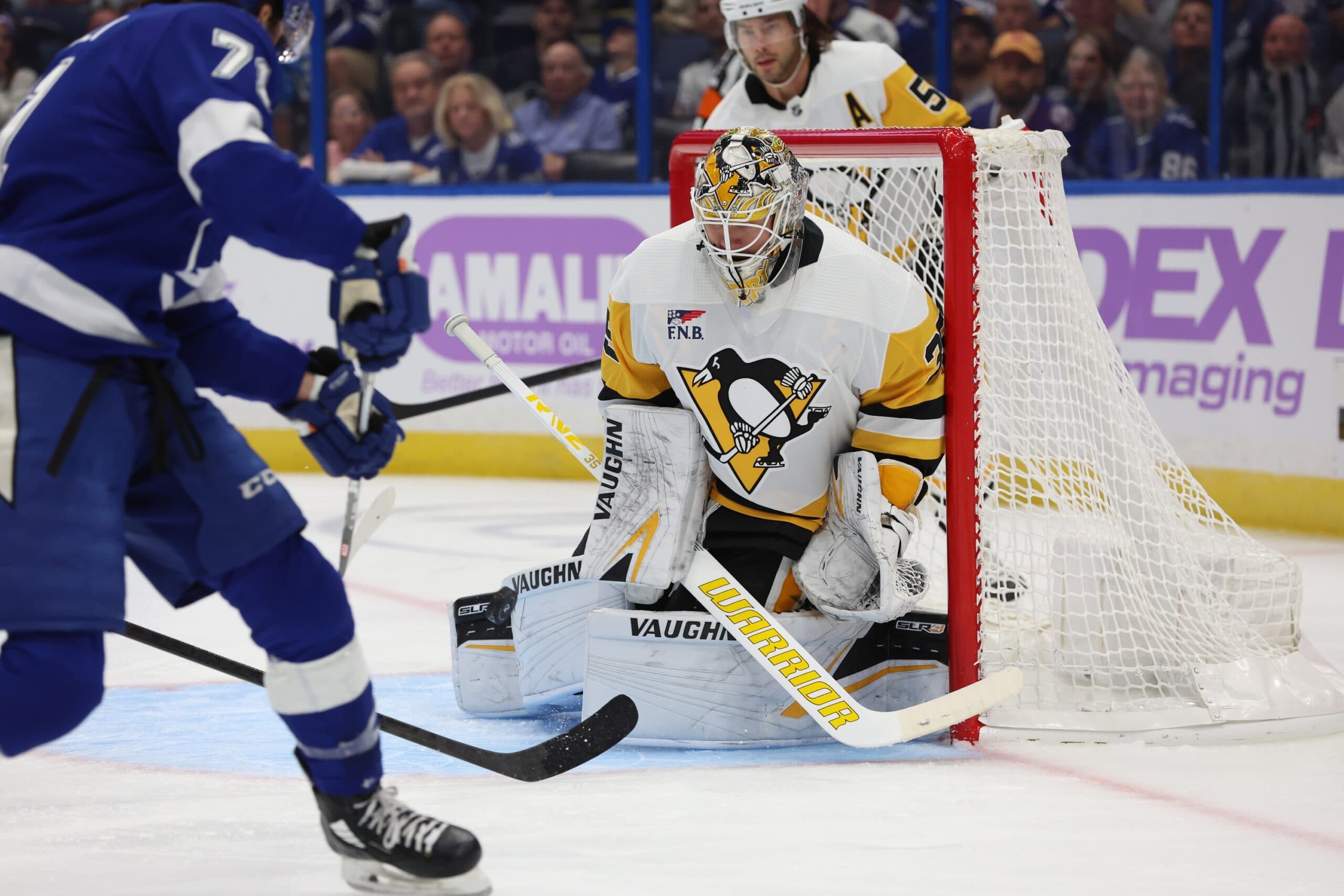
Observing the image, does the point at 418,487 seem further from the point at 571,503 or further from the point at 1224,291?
the point at 1224,291

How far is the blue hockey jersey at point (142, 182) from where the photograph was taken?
1.70 metres

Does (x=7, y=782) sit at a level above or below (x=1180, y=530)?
below

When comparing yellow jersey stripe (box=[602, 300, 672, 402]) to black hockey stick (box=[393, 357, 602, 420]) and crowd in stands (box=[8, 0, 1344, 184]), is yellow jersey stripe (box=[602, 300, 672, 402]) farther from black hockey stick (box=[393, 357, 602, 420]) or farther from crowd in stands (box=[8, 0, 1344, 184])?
crowd in stands (box=[8, 0, 1344, 184])

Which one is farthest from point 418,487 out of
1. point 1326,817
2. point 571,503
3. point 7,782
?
point 1326,817

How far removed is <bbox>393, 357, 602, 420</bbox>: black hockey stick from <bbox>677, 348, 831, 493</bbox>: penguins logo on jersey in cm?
170

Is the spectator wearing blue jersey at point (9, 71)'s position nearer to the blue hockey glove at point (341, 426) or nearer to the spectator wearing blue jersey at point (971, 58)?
the spectator wearing blue jersey at point (971, 58)

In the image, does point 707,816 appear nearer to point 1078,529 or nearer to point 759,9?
point 1078,529

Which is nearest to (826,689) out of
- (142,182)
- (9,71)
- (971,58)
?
(142,182)

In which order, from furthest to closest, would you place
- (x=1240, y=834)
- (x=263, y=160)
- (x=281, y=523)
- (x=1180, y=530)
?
1. (x=1180, y=530)
2. (x=1240, y=834)
3. (x=281, y=523)
4. (x=263, y=160)

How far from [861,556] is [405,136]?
12.5 feet

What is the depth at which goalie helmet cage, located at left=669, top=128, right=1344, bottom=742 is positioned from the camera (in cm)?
271

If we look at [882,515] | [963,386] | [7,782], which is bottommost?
[7,782]

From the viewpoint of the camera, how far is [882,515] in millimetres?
2658

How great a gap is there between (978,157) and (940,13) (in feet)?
9.33
